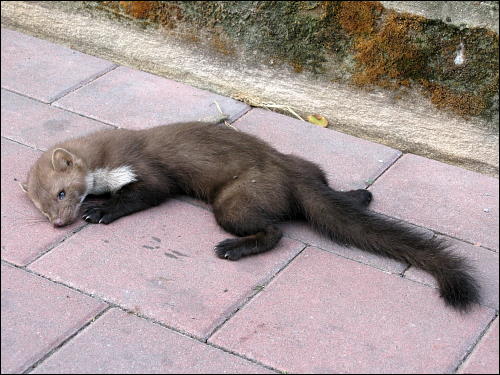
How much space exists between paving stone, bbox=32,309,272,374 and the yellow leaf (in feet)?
7.33

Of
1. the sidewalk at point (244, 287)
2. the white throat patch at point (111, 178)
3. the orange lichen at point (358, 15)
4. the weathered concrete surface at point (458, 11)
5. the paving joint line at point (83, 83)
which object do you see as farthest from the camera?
the paving joint line at point (83, 83)

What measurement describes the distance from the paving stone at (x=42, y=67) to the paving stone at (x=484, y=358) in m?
3.19

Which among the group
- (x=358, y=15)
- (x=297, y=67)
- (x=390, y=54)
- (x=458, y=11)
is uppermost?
(x=458, y=11)

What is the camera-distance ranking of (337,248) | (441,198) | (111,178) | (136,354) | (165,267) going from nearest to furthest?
(136,354), (165,267), (337,248), (111,178), (441,198)

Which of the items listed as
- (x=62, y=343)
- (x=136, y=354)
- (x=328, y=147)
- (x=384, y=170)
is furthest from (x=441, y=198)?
(x=62, y=343)

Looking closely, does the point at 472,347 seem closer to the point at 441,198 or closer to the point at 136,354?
the point at 441,198

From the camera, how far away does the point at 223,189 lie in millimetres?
4375

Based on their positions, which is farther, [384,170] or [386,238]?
[384,170]

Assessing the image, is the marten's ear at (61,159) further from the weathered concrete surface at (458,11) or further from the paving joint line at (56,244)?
the weathered concrete surface at (458,11)

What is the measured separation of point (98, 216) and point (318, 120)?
5.72ft

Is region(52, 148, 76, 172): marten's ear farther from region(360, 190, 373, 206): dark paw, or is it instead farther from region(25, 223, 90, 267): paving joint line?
region(360, 190, 373, 206): dark paw

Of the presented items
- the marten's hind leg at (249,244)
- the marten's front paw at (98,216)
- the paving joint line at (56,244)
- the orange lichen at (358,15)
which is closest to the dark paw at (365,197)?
the marten's hind leg at (249,244)

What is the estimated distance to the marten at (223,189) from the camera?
4062 mm

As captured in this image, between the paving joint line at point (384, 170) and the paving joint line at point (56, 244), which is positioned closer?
the paving joint line at point (56, 244)
